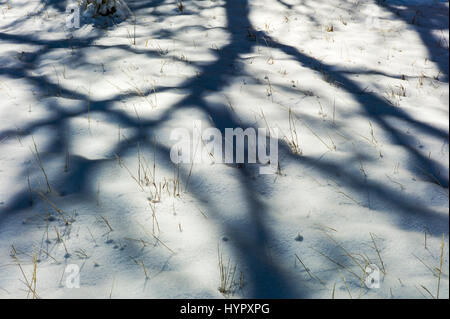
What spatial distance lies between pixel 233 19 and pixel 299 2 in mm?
1276

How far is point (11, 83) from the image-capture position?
2.97 m

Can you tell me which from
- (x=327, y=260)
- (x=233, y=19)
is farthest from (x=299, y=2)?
(x=327, y=260)

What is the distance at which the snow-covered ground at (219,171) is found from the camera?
57.1 inches

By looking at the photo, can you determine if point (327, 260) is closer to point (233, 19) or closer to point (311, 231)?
point (311, 231)

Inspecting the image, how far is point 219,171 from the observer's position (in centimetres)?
204

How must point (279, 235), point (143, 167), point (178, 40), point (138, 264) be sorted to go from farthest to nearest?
point (178, 40)
point (143, 167)
point (279, 235)
point (138, 264)

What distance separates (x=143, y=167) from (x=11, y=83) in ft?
5.88

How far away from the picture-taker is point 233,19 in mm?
4738

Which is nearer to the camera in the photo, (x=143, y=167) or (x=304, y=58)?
(x=143, y=167)

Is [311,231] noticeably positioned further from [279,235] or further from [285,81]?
[285,81]

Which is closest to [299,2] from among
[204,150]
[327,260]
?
[204,150]

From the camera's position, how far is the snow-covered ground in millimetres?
1449

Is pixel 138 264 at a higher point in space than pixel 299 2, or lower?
lower
